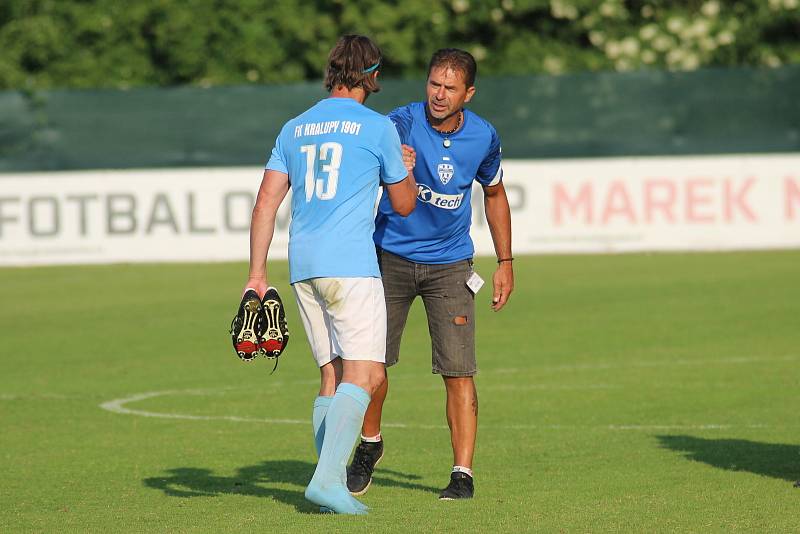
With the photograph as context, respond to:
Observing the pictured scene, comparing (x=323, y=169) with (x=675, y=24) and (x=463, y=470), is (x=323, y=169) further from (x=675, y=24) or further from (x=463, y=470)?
(x=675, y=24)

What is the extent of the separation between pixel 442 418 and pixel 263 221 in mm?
3895

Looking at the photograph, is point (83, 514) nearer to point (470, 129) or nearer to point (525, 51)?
point (470, 129)

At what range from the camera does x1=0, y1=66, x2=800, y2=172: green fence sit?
24.0 meters

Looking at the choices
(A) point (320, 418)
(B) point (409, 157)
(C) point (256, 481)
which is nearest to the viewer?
(A) point (320, 418)

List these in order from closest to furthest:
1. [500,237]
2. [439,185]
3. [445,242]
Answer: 1. [439,185]
2. [445,242]
3. [500,237]

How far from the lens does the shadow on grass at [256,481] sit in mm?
7883

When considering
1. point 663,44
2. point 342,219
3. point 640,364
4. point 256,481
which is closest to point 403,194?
point 342,219

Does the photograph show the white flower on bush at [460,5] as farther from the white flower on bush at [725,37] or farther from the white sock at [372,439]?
the white sock at [372,439]

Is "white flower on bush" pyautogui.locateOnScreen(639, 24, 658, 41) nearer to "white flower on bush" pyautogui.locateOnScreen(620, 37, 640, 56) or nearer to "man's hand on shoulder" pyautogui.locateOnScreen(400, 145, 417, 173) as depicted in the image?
"white flower on bush" pyautogui.locateOnScreen(620, 37, 640, 56)

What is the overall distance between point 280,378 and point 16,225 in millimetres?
11508

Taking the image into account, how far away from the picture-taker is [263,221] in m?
6.96

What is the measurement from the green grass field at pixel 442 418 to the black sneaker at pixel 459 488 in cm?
6

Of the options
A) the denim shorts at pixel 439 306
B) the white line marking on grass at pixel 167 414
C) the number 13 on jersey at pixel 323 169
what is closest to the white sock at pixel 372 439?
the denim shorts at pixel 439 306

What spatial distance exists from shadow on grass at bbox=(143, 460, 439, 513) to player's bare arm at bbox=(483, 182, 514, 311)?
1.03 m
